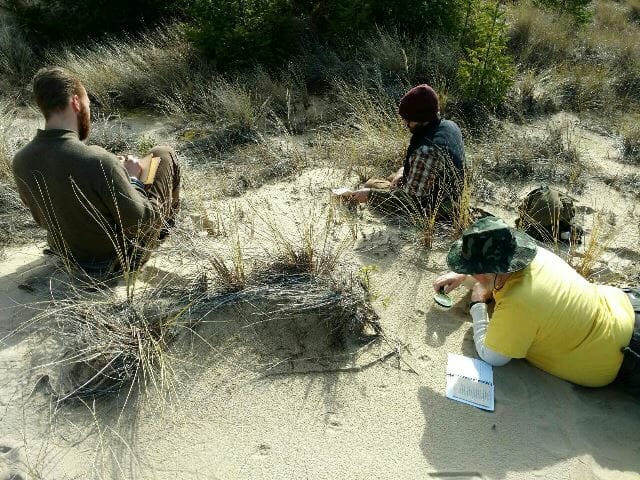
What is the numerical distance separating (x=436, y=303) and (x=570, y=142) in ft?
11.3

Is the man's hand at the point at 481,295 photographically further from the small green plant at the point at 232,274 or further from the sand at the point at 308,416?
the small green plant at the point at 232,274

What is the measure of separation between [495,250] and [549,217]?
175 cm

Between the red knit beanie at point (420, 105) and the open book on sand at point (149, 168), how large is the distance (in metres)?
1.95

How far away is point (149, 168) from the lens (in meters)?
3.90

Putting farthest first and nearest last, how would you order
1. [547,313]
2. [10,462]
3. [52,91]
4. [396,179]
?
[396,179] < [52,91] < [547,313] < [10,462]

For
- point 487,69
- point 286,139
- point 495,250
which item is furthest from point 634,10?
point 495,250

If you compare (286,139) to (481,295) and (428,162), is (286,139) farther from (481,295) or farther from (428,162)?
(481,295)

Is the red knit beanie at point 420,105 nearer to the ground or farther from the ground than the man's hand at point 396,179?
farther from the ground

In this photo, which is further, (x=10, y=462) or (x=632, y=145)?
(x=632, y=145)

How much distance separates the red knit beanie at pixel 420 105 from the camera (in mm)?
4109

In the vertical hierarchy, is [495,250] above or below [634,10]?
above

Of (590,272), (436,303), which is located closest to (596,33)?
(590,272)

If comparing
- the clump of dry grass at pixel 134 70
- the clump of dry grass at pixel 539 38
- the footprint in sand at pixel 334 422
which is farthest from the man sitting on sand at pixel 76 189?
the clump of dry grass at pixel 539 38

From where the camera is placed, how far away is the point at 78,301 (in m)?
3.16
